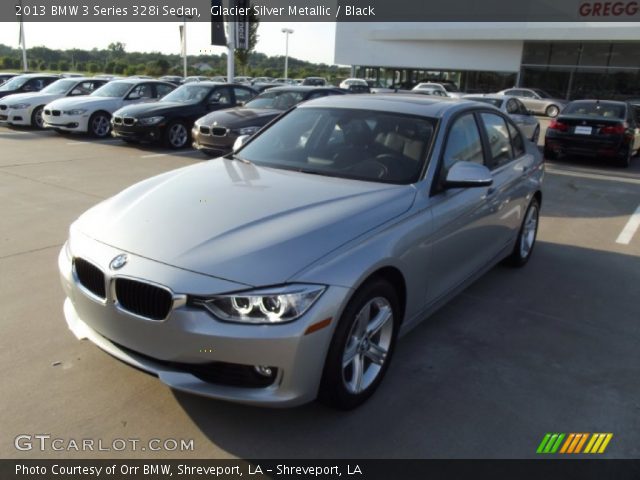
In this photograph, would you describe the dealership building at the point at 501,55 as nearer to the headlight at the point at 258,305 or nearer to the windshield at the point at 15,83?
the windshield at the point at 15,83

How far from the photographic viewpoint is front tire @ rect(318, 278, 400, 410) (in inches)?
110

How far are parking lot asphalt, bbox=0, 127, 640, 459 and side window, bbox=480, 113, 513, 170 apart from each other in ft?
3.78

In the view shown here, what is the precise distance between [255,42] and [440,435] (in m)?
51.2

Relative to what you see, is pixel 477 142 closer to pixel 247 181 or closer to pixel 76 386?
pixel 247 181

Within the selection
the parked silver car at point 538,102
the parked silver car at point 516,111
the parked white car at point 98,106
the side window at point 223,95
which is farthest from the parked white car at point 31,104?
the parked silver car at point 538,102

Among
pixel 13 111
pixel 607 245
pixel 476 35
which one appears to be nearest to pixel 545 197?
pixel 607 245

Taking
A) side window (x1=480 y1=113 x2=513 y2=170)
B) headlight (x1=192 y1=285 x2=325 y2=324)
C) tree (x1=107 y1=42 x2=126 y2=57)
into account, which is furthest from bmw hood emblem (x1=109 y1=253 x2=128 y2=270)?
tree (x1=107 y1=42 x2=126 y2=57)

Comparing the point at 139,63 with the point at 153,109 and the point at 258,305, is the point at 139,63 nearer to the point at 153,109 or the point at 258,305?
the point at 153,109

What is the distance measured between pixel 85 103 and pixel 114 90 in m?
1.18

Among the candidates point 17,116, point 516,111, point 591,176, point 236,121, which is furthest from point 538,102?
point 17,116

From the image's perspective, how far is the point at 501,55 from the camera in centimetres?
3928

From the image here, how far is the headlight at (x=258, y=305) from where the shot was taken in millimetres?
2561

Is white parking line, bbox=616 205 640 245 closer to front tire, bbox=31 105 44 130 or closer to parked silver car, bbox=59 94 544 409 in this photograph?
parked silver car, bbox=59 94 544 409

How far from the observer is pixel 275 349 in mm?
2541
